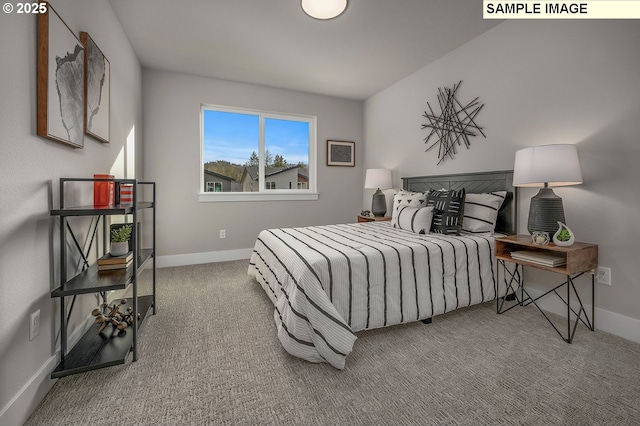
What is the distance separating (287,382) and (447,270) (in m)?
1.40

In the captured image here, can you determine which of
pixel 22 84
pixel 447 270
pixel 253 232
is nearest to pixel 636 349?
pixel 447 270

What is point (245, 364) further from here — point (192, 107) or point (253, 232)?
point (192, 107)

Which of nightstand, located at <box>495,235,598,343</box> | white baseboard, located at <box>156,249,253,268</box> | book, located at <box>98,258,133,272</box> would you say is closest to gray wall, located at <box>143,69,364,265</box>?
white baseboard, located at <box>156,249,253,268</box>

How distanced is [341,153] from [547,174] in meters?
3.11

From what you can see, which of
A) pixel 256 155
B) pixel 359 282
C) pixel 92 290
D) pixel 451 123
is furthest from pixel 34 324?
pixel 451 123

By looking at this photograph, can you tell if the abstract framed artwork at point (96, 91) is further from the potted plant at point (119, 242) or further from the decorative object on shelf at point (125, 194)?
the potted plant at point (119, 242)

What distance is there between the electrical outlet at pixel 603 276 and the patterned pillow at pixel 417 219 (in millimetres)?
1188

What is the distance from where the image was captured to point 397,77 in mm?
3832

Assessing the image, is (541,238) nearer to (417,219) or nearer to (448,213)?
(448,213)

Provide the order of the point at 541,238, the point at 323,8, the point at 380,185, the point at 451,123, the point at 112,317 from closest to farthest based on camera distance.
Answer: the point at 112,317, the point at 541,238, the point at 323,8, the point at 451,123, the point at 380,185

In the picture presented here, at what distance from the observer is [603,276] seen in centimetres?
201

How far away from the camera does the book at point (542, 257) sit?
6.25ft

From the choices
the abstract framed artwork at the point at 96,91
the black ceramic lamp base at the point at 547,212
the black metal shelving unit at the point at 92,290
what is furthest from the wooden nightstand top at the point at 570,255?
the abstract framed artwork at the point at 96,91

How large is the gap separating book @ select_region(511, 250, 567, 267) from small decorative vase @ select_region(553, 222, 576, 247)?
0.11 m
